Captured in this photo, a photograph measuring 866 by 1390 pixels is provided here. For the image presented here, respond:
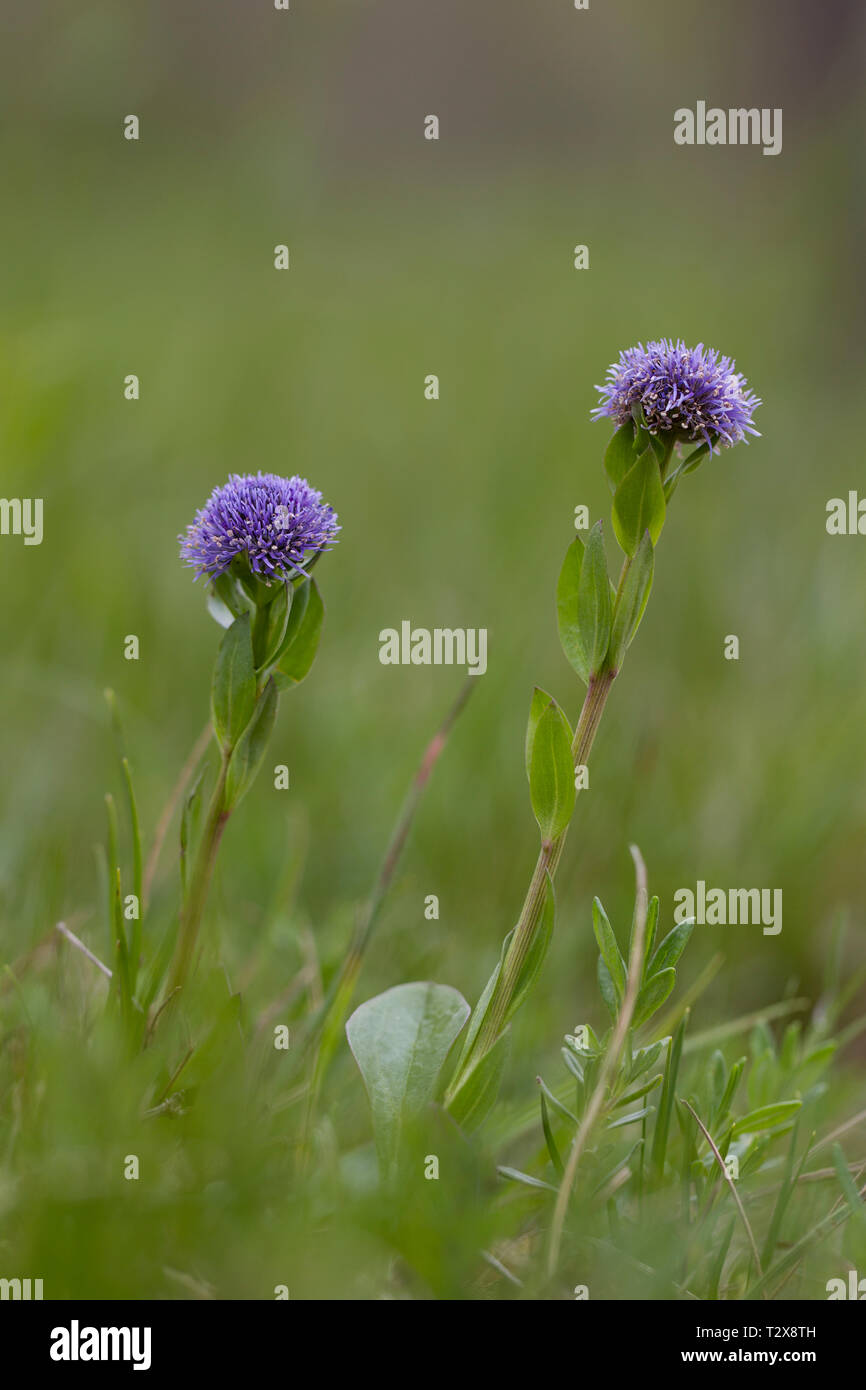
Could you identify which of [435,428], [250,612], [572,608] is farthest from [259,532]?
[435,428]

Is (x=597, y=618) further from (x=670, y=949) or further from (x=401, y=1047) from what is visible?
(x=401, y=1047)

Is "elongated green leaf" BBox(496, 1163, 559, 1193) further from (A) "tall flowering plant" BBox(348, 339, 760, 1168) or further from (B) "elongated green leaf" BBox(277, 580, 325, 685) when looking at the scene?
(B) "elongated green leaf" BBox(277, 580, 325, 685)

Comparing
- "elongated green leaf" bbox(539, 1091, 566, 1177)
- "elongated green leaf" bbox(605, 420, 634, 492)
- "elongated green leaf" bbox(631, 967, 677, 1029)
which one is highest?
"elongated green leaf" bbox(605, 420, 634, 492)

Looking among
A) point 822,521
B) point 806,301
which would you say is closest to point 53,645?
point 822,521

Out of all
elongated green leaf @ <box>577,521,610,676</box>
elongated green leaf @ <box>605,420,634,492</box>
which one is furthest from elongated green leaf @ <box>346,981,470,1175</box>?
elongated green leaf @ <box>605,420,634,492</box>

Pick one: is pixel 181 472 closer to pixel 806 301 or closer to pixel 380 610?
pixel 380 610

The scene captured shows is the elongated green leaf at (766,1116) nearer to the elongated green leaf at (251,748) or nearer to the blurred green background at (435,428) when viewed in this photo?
the blurred green background at (435,428)
